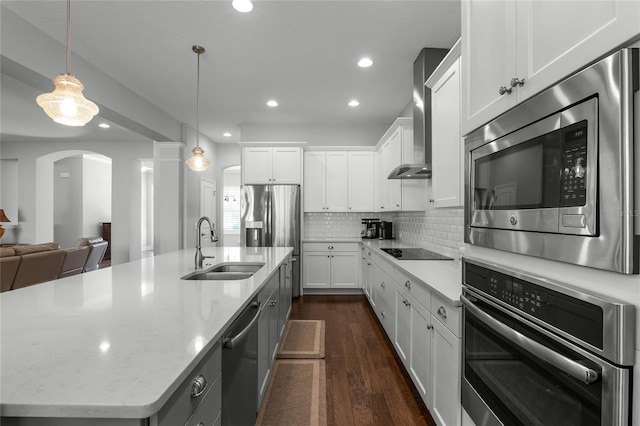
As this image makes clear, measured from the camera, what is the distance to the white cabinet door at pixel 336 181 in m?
5.28

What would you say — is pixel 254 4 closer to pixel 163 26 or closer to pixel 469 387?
pixel 163 26

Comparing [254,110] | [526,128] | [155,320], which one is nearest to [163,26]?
[254,110]

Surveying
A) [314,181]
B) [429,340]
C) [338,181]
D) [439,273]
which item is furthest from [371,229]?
[429,340]

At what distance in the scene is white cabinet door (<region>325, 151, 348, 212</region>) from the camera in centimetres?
528

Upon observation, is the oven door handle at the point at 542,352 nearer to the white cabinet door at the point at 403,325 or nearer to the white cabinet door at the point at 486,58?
the white cabinet door at the point at 486,58

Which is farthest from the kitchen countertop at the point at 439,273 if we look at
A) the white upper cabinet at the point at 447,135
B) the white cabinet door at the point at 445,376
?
the white upper cabinet at the point at 447,135

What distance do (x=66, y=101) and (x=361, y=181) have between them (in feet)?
13.3

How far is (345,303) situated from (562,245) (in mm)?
4025

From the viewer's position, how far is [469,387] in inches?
51.1

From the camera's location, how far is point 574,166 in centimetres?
76

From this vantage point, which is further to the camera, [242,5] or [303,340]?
[303,340]

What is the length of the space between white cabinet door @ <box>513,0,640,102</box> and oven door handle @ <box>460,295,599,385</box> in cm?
70

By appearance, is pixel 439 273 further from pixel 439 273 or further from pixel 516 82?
pixel 516 82

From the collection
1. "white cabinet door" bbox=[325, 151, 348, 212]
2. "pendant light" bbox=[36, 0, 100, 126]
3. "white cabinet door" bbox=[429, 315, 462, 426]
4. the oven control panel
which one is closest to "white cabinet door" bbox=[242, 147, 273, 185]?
"white cabinet door" bbox=[325, 151, 348, 212]
